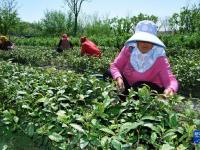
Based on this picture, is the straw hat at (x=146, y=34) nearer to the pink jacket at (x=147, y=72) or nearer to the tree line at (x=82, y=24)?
the pink jacket at (x=147, y=72)

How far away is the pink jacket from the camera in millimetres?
3834

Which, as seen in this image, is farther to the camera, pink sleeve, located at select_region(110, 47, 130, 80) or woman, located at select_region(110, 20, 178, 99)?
pink sleeve, located at select_region(110, 47, 130, 80)

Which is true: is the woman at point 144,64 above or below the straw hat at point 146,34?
below

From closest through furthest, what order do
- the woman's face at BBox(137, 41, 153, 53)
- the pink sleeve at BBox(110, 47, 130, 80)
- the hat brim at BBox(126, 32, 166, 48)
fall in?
the hat brim at BBox(126, 32, 166, 48) < the woman's face at BBox(137, 41, 153, 53) < the pink sleeve at BBox(110, 47, 130, 80)

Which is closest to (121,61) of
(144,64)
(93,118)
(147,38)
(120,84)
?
(144,64)

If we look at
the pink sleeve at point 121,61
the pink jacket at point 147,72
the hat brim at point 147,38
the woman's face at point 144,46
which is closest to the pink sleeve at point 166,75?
the pink jacket at point 147,72

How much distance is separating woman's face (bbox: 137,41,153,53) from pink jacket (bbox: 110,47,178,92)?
14 cm

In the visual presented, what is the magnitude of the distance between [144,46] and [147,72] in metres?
0.25

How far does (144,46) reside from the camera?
3857 millimetres

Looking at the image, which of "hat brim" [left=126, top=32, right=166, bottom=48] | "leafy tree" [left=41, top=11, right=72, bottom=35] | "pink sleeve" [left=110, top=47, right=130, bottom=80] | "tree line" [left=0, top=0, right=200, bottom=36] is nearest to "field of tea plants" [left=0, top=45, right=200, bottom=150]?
"pink sleeve" [left=110, top=47, right=130, bottom=80]

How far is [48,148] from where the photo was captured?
2980mm

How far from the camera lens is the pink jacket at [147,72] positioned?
12.6 ft

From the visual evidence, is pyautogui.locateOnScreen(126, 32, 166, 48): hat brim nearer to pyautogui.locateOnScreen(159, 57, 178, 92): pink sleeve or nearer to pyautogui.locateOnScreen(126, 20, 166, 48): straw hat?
pyautogui.locateOnScreen(126, 20, 166, 48): straw hat

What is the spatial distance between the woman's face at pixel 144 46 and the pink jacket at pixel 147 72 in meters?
0.14
